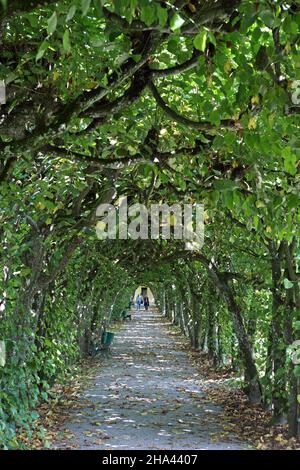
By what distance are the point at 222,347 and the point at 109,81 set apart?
1398 cm

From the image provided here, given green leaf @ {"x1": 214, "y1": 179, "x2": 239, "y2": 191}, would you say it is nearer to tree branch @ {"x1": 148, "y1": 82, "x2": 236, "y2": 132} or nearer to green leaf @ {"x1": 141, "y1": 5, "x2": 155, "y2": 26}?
tree branch @ {"x1": 148, "y1": 82, "x2": 236, "y2": 132}

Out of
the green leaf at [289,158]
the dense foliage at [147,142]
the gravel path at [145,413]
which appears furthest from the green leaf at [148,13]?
the gravel path at [145,413]

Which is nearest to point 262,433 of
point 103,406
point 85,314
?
point 103,406

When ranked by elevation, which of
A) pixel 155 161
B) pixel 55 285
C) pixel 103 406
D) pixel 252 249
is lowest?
pixel 103 406

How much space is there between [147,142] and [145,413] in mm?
6119

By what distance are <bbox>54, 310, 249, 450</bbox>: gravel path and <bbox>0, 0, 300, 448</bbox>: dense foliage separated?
0.93 m

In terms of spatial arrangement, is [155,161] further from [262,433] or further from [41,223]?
[262,433]

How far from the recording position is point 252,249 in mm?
11000

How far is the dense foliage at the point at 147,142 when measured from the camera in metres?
3.17

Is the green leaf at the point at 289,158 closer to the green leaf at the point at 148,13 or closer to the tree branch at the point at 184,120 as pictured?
the tree branch at the point at 184,120

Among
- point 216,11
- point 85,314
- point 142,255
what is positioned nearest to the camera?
point 216,11

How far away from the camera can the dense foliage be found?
3170mm

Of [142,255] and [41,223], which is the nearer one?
[41,223]
